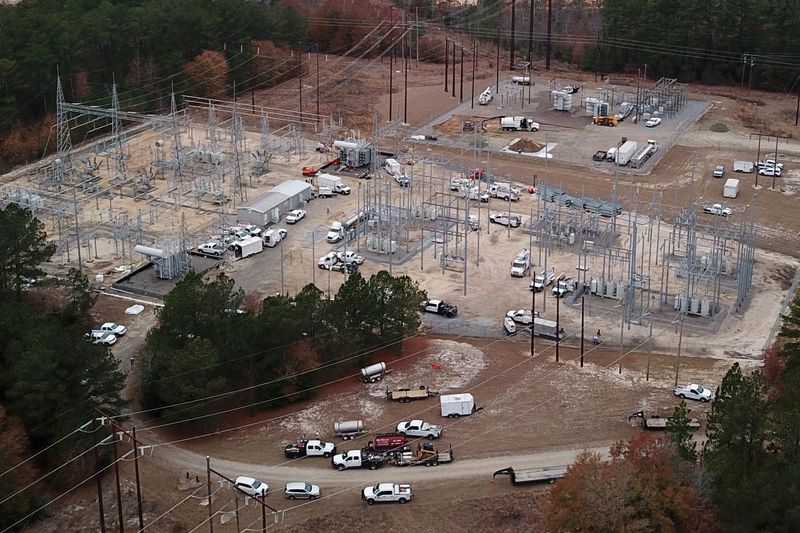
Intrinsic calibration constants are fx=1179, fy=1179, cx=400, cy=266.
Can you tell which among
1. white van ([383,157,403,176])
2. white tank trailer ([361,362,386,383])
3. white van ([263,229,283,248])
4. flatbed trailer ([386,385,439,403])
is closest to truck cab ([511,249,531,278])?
white tank trailer ([361,362,386,383])

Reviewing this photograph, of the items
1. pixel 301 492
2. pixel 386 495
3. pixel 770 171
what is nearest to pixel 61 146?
pixel 301 492

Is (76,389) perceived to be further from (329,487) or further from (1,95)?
(1,95)

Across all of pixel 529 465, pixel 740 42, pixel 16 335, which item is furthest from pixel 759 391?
pixel 740 42

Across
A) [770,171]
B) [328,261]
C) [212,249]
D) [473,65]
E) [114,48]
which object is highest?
[114,48]

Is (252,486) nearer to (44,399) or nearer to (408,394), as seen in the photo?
(44,399)

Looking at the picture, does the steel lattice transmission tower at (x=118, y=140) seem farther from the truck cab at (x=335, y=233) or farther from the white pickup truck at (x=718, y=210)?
the white pickup truck at (x=718, y=210)

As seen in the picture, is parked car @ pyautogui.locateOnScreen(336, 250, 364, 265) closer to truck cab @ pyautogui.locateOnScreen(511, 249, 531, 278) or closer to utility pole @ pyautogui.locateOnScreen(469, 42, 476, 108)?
truck cab @ pyautogui.locateOnScreen(511, 249, 531, 278)

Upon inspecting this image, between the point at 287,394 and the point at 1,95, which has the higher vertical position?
the point at 1,95
